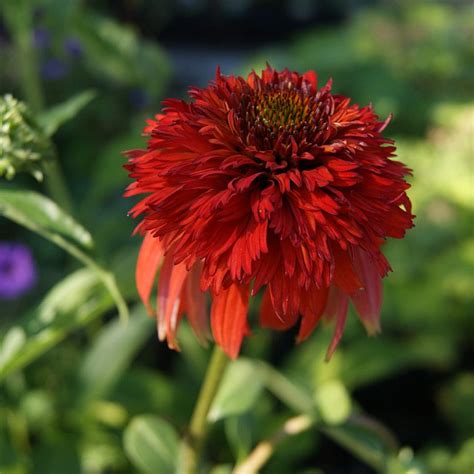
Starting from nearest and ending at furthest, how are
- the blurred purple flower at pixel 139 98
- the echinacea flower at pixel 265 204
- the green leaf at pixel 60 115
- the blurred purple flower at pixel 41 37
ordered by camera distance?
the echinacea flower at pixel 265 204
the green leaf at pixel 60 115
the blurred purple flower at pixel 41 37
the blurred purple flower at pixel 139 98

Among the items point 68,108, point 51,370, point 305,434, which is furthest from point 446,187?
point 68,108

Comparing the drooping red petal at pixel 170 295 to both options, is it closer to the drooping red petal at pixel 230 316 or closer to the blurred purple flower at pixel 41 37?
the drooping red petal at pixel 230 316

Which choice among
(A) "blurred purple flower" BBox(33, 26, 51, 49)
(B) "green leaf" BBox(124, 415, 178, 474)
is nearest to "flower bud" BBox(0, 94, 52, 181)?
(B) "green leaf" BBox(124, 415, 178, 474)

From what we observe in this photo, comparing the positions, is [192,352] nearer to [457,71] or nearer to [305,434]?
[305,434]

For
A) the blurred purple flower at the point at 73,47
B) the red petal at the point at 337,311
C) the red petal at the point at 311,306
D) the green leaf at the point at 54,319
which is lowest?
the blurred purple flower at the point at 73,47

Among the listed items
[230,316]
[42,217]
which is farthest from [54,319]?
[230,316]

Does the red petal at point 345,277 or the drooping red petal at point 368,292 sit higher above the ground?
the red petal at point 345,277

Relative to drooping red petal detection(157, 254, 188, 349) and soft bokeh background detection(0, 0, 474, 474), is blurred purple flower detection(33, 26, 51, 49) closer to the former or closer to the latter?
soft bokeh background detection(0, 0, 474, 474)

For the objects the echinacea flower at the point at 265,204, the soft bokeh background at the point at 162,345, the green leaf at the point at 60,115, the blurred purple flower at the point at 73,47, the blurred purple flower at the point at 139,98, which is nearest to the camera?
the echinacea flower at the point at 265,204

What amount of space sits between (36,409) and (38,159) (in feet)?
1.99

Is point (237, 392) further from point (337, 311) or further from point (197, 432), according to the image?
point (337, 311)

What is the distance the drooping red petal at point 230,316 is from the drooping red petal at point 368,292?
94 mm

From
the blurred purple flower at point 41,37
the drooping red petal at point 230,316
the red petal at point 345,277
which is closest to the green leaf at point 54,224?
the drooping red petal at point 230,316

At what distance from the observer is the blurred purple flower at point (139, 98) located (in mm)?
2423
